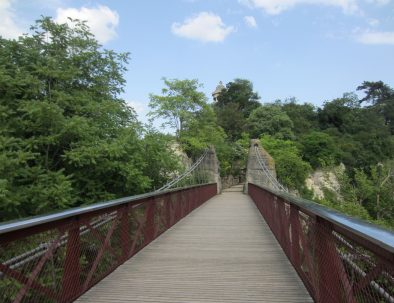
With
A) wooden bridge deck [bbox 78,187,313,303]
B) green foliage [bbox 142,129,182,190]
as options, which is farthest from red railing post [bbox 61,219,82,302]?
green foliage [bbox 142,129,182,190]

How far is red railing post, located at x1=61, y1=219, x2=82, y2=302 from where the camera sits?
3365mm

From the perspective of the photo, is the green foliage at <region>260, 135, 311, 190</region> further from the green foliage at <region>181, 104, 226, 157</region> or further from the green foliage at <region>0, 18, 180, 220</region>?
the green foliage at <region>0, 18, 180, 220</region>

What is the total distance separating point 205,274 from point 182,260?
786 mm

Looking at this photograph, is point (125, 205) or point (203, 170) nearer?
point (125, 205)

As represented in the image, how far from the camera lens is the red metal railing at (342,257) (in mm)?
1903

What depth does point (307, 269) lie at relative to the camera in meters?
3.80

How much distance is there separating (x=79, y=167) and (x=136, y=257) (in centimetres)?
632

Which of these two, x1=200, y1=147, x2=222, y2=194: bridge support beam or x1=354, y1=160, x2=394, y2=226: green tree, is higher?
x1=200, y1=147, x2=222, y2=194: bridge support beam

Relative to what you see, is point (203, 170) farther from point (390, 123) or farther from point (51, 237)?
point (390, 123)

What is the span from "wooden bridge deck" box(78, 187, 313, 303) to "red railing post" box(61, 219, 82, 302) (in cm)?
12

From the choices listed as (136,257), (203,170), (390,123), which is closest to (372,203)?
(203,170)

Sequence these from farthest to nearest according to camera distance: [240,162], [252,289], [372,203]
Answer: [240,162]
[372,203]
[252,289]

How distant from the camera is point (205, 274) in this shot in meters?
4.32

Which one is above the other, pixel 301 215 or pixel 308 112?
pixel 308 112
